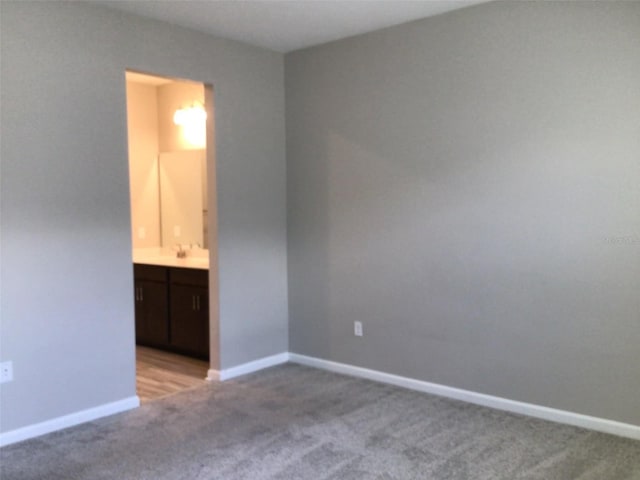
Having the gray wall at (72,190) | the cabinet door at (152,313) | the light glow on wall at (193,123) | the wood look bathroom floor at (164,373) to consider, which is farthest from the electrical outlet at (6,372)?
the light glow on wall at (193,123)

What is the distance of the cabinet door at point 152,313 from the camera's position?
5090 millimetres

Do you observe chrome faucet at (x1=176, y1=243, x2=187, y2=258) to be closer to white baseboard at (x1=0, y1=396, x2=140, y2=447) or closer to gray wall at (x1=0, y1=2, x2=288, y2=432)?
gray wall at (x1=0, y1=2, x2=288, y2=432)

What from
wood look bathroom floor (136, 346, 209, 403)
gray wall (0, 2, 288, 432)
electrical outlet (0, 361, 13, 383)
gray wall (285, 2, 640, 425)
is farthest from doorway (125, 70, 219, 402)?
electrical outlet (0, 361, 13, 383)

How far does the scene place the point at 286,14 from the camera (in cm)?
373

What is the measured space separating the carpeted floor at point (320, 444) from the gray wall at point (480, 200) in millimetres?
346

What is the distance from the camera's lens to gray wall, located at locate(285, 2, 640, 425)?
3.20 m

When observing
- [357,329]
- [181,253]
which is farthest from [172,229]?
[357,329]

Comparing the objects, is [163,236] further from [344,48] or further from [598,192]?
[598,192]

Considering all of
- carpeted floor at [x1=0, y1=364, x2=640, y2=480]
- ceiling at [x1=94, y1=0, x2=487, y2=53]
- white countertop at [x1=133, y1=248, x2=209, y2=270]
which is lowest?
carpeted floor at [x1=0, y1=364, x2=640, y2=480]

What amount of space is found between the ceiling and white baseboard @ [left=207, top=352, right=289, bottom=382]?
7.92ft

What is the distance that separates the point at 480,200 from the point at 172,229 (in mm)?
3294

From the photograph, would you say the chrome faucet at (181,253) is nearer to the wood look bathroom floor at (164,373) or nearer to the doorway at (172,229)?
the doorway at (172,229)

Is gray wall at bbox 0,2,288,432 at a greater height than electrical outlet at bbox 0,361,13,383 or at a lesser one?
greater

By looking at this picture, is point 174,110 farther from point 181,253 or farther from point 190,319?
point 190,319
